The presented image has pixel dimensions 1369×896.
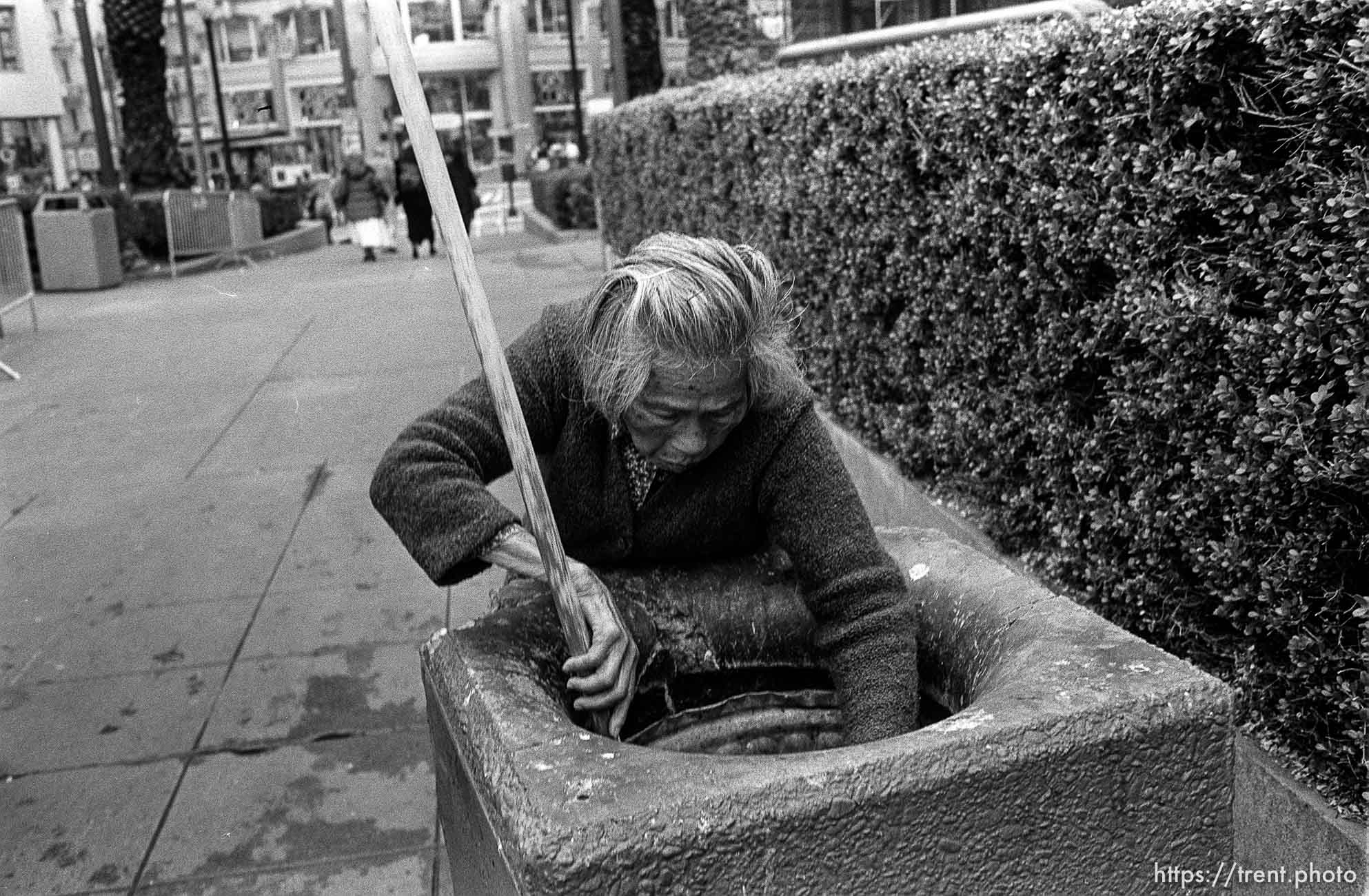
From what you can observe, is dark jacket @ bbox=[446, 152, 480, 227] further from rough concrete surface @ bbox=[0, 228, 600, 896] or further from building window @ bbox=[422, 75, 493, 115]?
building window @ bbox=[422, 75, 493, 115]

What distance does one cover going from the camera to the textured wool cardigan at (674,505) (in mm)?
1942

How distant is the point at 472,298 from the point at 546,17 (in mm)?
53800

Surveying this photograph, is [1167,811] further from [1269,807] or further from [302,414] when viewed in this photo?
[302,414]

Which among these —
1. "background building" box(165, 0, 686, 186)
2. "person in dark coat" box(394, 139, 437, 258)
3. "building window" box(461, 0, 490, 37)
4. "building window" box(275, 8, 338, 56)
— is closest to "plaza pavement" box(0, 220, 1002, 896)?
"person in dark coat" box(394, 139, 437, 258)

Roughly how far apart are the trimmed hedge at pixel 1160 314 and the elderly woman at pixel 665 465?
2.65 ft

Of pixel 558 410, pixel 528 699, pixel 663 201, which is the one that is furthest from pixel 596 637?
pixel 663 201

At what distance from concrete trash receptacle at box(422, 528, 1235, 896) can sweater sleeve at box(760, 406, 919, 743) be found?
14 centimetres

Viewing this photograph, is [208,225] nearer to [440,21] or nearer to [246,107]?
[246,107]

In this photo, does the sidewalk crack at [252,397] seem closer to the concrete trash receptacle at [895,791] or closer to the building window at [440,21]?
the concrete trash receptacle at [895,791]

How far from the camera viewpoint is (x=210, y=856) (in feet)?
9.43

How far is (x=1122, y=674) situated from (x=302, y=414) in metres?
6.42

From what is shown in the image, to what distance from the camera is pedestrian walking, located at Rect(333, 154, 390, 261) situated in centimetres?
1662

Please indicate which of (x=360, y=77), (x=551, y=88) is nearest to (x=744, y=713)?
(x=360, y=77)

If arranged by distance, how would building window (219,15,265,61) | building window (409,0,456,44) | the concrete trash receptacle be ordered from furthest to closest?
building window (409,0,456,44)
building window (219,15,265,61)
the concrete trash receptacle
